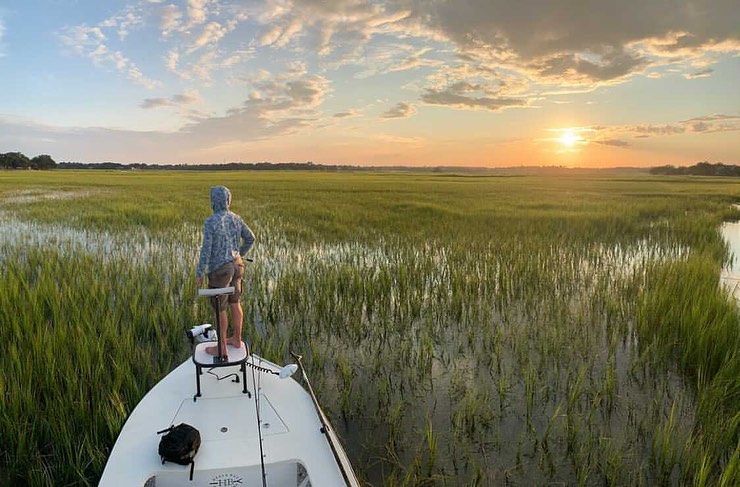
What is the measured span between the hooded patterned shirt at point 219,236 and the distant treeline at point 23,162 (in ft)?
330

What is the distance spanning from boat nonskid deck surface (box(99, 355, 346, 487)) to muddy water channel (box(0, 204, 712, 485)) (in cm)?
58

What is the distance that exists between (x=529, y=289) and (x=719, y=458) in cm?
417

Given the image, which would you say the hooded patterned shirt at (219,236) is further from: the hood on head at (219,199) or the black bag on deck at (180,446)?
the black bag on deck at (180,446)

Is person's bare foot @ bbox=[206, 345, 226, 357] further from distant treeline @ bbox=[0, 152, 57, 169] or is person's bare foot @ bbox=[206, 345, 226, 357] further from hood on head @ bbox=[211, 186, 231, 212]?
distant treeline @ bbox=[0, 152, 57, 169]

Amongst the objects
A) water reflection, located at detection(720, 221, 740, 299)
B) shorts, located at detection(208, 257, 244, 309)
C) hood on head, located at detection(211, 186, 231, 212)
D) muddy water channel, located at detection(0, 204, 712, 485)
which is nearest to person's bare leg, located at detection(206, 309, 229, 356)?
shorts, located at detection(208, 257, 244, 309)

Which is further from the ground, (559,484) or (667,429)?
(667,429)

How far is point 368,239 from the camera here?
11.2 m

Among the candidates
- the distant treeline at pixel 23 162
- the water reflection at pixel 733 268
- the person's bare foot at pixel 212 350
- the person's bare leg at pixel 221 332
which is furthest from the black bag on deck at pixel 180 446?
the distant treeline at pixel 23 162

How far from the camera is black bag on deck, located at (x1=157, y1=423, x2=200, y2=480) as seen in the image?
2443mm

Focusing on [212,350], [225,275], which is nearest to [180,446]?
[212,350]

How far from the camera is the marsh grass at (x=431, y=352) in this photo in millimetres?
3213

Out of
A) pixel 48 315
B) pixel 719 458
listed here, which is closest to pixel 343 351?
pixel 719 458

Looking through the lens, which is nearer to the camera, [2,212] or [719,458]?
[719,458]

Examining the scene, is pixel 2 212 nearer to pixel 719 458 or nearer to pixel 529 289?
pixel 529 289
